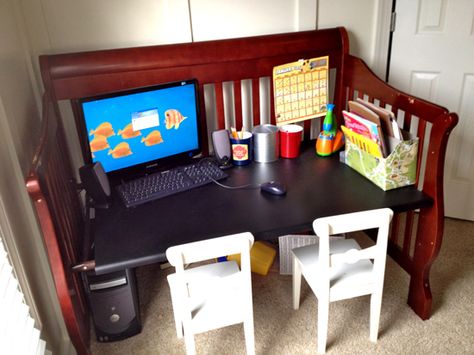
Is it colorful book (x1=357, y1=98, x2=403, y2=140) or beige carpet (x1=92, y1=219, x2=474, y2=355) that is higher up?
colorful book (x1=357, y1=98, x2=403, y2=140)

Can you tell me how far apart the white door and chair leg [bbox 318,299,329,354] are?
3.98ft

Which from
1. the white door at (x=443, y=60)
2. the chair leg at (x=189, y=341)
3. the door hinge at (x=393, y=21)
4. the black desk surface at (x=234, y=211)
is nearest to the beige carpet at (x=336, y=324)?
the chair leg at (x=189, y=341)

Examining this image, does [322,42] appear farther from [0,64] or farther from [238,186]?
[0,64]

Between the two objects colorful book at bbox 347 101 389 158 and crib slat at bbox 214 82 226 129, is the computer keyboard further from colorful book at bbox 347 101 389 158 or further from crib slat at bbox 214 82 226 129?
colorful book at bbox 347 101 389 158

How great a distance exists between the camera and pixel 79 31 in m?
1.77

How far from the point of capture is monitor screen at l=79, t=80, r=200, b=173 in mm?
1550

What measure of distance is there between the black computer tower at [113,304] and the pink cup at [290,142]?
79 centimetres

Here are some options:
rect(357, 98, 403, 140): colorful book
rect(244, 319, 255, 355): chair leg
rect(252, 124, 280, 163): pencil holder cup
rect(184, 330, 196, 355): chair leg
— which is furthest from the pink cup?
rect(184, 330, 196, 355): chair leg

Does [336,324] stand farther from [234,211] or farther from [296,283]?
[234,211]

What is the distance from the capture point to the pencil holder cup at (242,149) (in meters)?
1.78

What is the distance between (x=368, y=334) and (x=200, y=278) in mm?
701

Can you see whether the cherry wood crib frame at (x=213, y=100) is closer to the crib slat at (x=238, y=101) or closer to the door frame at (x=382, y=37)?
the crib slat at (x=238, y=101)

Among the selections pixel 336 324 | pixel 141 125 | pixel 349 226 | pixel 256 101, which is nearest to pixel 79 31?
pixel 141 125

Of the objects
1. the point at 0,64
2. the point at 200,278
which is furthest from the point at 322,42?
the point at 0,64
